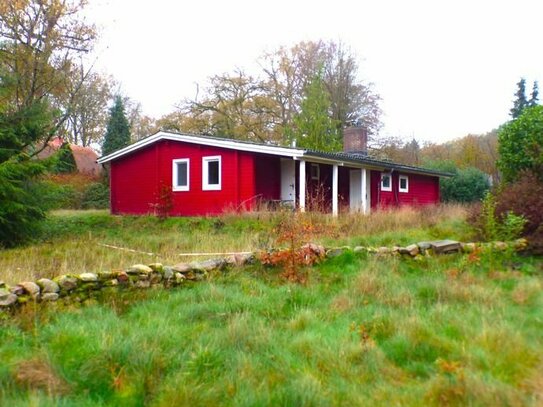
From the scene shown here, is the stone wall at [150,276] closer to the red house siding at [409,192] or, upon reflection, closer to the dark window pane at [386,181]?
the red house siding at [409,192]

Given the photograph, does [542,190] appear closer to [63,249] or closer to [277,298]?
[277,298]

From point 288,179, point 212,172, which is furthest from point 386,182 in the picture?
point 212,172

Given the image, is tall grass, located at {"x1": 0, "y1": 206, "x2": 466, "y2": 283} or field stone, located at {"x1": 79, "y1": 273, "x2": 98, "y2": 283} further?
tall grass, located at {"x1": 0, "y1": 206, "x2": 466, "y2": 283}

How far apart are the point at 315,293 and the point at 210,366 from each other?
2.52 metres

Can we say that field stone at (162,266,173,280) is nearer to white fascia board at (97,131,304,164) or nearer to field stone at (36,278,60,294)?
field stone at (36,278,60,294)

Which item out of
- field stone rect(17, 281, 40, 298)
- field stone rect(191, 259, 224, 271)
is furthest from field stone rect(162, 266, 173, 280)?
field stone rect(17, 281, 40, 298)

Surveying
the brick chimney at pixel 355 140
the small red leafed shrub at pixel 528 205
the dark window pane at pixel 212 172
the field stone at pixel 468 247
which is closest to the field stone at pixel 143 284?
the field stone at pixel 468 247

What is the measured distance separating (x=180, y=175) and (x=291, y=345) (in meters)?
15.7

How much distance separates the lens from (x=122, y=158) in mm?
21016

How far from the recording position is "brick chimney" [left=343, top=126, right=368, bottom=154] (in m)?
Result: 25.8

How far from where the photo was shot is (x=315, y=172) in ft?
69.0

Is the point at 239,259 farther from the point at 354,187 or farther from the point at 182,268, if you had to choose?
the point at 354,187

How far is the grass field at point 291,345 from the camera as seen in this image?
3.22 m

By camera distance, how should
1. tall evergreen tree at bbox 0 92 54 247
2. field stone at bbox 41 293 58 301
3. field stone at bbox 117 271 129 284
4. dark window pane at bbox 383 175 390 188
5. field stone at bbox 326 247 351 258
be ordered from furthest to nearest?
dark window pane at bbox 383 175 390 188 < tall evergreen tree at bbox 0 92 54 247 < field stone at bbox 326 247 351 258 < field stone at bbox 117 271 129 284 < field stone at bbox 41 293 58 301
